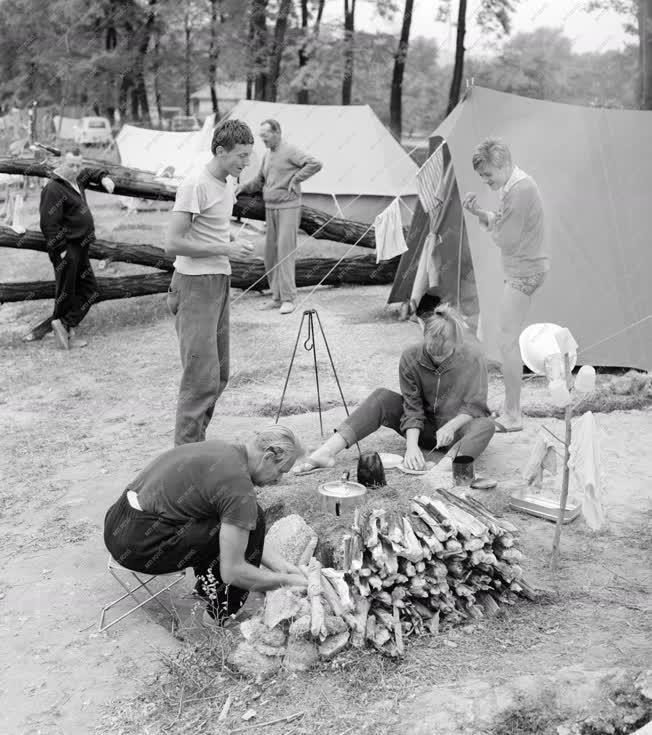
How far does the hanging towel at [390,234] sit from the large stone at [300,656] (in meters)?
5.28

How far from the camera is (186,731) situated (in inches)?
102

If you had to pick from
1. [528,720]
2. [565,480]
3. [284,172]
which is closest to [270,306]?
[284,172]

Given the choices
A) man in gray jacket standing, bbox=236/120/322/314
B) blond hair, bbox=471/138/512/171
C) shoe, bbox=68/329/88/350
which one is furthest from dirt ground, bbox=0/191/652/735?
blond hair, bbox=471/138/512/171

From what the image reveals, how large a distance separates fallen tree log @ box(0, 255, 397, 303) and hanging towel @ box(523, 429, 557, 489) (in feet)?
15.8

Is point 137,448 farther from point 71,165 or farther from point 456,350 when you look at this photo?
point 71,165

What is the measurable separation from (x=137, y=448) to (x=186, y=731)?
2.80 meters

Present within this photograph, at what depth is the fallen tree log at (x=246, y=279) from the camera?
803 cm

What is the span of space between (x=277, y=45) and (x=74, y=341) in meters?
18.8

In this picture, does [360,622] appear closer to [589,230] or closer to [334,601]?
[334,601]

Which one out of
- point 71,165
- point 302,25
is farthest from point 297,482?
point 302,25

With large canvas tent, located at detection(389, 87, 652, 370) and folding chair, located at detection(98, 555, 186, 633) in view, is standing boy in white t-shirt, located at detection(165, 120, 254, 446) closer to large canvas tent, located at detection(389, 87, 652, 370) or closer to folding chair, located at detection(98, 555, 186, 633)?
folding chair, located at detection(98, 555, 186, 633)

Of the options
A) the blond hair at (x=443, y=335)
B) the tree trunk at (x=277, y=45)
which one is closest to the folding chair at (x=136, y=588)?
the blond hair at (x=443, y=335)

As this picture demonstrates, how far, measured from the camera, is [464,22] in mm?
21188

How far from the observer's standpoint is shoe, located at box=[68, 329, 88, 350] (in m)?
7.81
